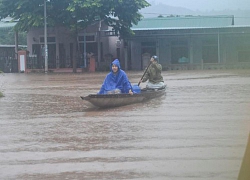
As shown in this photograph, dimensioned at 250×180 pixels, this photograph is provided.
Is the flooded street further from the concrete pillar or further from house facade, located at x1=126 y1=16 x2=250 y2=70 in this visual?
the concrete pillar

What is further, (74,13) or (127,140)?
(74,13)

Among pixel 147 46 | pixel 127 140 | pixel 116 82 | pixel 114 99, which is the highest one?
pixel 147 46

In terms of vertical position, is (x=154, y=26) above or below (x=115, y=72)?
above

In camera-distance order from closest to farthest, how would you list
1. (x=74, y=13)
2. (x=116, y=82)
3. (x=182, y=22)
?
(x=116, y=82) → (x=74, y=13) → (x=182, y=22)

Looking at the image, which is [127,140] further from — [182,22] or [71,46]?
[182,22]

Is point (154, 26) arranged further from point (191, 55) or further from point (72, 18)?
point (72, 18)

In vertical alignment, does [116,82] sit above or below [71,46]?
below

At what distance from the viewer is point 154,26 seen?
144 feet

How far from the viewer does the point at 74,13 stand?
121 feet

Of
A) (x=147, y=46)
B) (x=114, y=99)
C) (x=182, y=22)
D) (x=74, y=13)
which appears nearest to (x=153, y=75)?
(x=114, y=99)

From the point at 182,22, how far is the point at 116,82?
31.0 meters

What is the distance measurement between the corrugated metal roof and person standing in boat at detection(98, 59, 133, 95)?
2845 centimetres

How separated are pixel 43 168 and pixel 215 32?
110 feet

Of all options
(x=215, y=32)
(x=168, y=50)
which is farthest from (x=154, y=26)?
(x=215, y=32)
